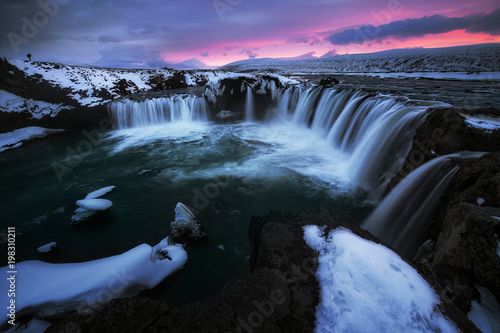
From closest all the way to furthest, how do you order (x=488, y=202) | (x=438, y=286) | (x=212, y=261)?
(x=438, y=286)
(x=488, y=202)
(x=212, y=261)

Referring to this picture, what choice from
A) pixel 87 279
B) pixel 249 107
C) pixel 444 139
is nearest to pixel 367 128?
pixel 444 139

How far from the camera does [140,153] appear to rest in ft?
41.8

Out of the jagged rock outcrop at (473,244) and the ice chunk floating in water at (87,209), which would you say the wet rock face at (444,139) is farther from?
the ice chunk floating in water at (87,209)

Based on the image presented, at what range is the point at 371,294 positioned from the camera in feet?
7.30

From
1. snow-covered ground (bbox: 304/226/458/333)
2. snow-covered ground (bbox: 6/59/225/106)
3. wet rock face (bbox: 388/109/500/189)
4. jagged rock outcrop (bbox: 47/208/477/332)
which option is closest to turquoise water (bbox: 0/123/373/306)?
wet rock face (bbox: 388/109/500/189)

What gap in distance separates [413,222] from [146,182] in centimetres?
907

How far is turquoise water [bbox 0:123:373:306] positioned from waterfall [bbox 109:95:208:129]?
13.3ft

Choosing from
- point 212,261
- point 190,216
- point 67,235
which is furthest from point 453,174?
point 67,235

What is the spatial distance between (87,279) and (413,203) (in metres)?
6.92

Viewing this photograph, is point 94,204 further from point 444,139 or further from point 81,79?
point 81,79

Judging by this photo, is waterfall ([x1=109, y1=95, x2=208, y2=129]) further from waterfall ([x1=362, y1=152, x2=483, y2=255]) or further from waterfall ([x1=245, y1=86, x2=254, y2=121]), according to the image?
waterfall ([x1=362, y1=152, x2=483, y2=255])

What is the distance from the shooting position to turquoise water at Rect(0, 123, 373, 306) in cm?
552

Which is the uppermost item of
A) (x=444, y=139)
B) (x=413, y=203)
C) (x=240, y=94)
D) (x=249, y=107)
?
(x=240, y=94)

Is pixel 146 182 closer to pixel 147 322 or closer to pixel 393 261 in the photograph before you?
pixel 147 322
